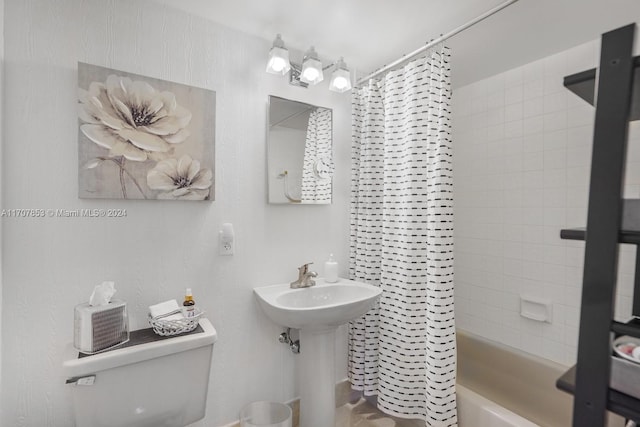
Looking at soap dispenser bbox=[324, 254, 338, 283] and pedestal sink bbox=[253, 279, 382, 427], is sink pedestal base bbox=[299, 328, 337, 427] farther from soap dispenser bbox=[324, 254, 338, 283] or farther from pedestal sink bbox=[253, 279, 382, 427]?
soap dispenser bbox=[324, 254, 338, 283]

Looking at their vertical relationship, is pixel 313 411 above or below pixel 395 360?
below

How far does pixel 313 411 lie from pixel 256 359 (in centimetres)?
40

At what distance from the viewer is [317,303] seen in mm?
1843

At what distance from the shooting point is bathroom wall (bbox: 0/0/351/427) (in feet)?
4.04

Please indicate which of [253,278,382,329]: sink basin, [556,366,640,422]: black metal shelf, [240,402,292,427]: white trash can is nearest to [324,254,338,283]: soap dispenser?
[253,278,382,329]: sink basin

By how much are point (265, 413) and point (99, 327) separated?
101 cm

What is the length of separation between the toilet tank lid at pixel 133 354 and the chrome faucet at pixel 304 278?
1.77ft

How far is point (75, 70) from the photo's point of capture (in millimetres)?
1314

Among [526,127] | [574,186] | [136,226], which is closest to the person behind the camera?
[136,226]

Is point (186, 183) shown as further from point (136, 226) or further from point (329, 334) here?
point (329, 334)

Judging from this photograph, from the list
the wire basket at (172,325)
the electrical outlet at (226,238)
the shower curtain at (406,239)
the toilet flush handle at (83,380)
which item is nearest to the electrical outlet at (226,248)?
the electrical outlet at (226,238)

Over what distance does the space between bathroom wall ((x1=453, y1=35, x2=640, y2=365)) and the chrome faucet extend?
124 cm

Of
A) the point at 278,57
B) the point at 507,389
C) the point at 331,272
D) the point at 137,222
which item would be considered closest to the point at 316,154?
the point at 278,57

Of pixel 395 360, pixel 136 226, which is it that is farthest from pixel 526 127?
pixel 136 226
